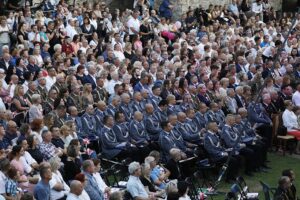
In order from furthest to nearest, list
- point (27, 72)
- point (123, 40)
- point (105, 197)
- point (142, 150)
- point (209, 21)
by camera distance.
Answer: point (209, 21), point (123, 40), point (27, 72), point (142, 150), point (105, 197)

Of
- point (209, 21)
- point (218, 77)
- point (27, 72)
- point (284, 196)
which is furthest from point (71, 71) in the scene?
point (209, 21)

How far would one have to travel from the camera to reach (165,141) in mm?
18188

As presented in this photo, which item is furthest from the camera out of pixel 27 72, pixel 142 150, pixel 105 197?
pixel 27 72

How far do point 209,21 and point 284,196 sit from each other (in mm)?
15887

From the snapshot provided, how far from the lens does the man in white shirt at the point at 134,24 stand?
27297 mm

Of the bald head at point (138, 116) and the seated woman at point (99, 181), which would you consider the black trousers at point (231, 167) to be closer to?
the bald head at point (138, 116)

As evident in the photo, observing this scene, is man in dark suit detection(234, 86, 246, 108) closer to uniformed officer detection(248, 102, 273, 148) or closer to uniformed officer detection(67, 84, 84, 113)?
uniformed officer detection(248, 102, 273, 148)

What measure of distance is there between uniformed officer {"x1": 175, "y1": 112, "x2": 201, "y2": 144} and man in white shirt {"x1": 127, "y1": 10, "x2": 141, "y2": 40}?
27.5ft

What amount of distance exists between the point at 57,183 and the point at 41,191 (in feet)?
1.65

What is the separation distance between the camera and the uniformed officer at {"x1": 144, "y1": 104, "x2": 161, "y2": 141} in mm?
19172

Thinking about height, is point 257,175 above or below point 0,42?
below

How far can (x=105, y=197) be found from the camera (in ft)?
49.7

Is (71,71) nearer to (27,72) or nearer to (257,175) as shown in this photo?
(27,72)

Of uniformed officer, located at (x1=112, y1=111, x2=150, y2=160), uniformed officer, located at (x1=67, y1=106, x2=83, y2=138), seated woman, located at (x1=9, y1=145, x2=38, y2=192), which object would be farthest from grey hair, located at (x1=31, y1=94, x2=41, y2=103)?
seated woman, located at (x1=9, y1=145, x2=38, y2=192)
